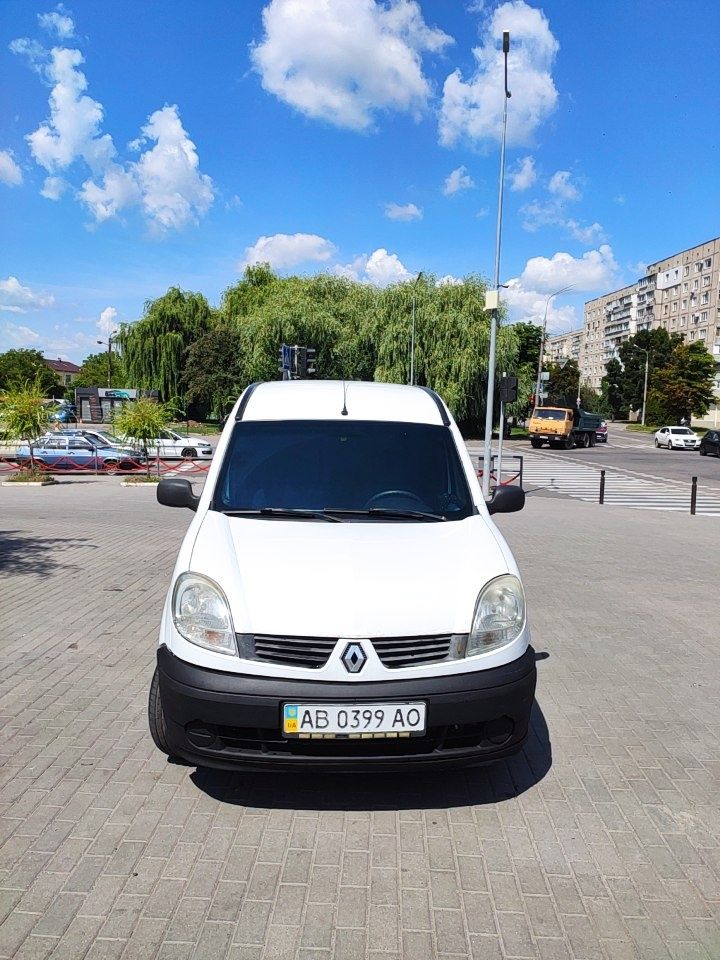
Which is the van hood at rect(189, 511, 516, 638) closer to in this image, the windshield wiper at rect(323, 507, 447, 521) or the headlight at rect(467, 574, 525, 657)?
the headlight at rect(467, 574, 525, 657)

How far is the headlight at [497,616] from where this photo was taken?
325 cm

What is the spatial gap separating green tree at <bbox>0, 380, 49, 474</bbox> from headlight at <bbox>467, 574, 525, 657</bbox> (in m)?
21.7

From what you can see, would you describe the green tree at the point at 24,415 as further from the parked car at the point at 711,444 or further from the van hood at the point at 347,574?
the parked car at the point at 711,444

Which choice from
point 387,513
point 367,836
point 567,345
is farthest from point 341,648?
point 567,345

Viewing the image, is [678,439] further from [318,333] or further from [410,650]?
[410,650]

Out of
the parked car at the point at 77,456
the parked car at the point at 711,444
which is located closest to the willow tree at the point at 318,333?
the parked car at the point at 77,456

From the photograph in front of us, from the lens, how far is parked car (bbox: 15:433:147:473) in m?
26.5

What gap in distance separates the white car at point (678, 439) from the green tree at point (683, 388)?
29136mm

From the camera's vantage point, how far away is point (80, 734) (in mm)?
4160

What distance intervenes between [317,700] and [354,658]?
0.22m

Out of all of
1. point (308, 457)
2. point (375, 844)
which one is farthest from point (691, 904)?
point (308, 457)

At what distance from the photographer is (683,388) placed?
235 ft

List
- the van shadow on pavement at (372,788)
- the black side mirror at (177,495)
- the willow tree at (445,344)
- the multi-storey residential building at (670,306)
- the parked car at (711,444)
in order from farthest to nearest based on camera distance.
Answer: the multi-storey residential building at (670,306)
the willow tree at (445,344)
the parked car at (711,444)
the black side mirror at (177,495)
the van shadow on pavement at (372,788)

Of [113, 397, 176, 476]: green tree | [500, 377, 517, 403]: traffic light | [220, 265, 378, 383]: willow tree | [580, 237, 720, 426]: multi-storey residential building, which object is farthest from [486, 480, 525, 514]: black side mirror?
[580, 237, 720, 426]: multi-storey residential building
